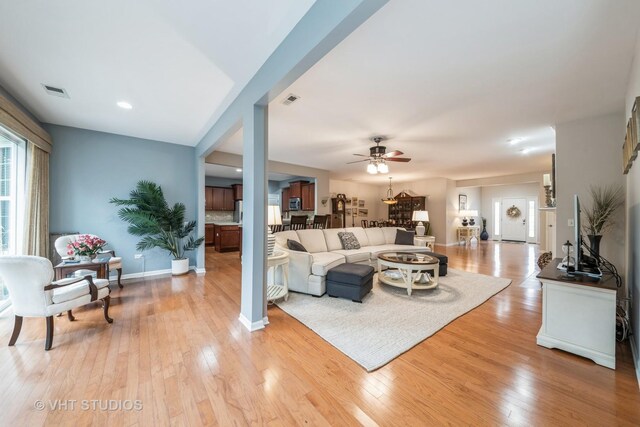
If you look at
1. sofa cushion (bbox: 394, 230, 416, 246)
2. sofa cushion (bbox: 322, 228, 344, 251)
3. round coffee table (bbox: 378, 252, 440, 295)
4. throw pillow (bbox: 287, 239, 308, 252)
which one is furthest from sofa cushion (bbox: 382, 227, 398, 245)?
throw pillow (bbox: 287, 239, 308, 252)

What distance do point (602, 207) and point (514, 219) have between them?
846 centimetres

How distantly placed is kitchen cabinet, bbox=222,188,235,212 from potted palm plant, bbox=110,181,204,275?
349 centimetres

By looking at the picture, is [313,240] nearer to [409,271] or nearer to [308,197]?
[409,271]

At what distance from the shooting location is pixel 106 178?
4.16 m

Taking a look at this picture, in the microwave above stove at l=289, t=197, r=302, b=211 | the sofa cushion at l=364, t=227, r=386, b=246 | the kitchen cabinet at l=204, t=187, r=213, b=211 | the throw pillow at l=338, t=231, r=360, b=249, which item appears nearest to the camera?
the throw pillow at l=338, t=231, r=360, b=249

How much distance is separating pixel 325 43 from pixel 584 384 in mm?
3067

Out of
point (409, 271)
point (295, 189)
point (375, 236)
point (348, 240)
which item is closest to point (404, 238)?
point (375, 236)

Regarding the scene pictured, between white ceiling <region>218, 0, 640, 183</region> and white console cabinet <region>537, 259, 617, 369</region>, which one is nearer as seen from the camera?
white ceiling <region>218, 0, 640, 183</region>

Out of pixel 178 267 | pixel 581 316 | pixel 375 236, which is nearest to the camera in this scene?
pixel 581 316

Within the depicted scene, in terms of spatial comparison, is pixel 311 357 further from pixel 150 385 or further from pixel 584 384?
pixel 584 384

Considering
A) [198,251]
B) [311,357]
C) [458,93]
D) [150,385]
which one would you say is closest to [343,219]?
[198,251]

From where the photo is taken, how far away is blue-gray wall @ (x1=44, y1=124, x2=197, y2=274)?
384 centimetres

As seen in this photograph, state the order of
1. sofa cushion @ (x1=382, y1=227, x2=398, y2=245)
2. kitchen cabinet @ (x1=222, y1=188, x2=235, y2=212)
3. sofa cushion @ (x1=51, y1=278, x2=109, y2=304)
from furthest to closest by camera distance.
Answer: kitchen cabinet @ (x1=222, y1=188, x2=235, y2=212) → sofa cushion @ (x1=382, y1=227, x2=398, y2=245) → sofa cushion @ (x1=51, y1=278, x2=109, y2=304)

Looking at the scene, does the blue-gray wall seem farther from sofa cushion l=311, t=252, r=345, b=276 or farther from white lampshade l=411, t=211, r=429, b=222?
white lampshade l=411, t=211, r=429, b=222
